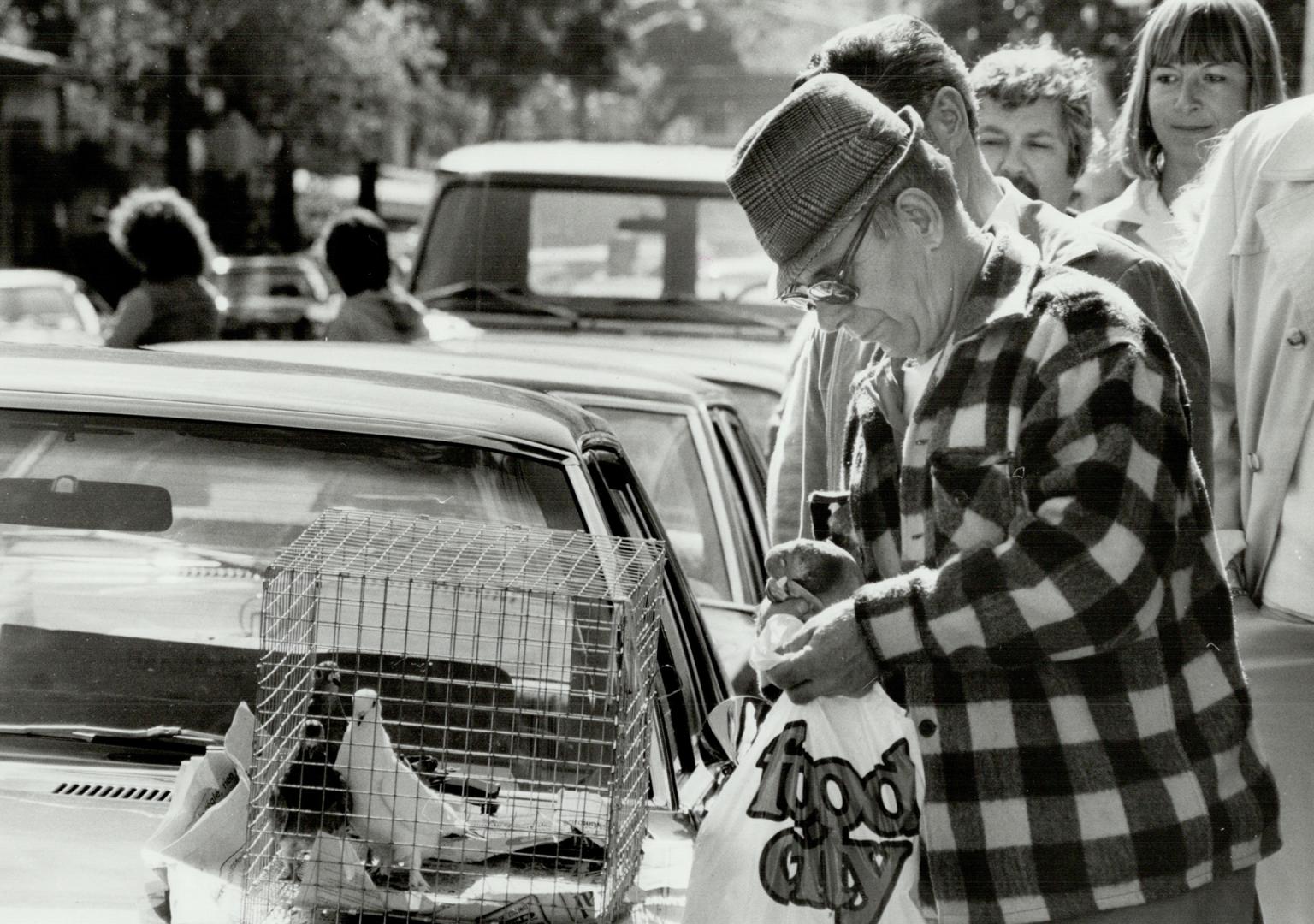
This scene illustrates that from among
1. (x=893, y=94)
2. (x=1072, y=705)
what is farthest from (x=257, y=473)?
(x=1072, y=705)

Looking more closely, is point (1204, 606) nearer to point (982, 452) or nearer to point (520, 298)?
point (982, 452)

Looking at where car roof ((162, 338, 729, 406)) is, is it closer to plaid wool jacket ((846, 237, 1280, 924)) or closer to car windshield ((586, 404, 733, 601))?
car windshield ((586, 404, 733, 601))

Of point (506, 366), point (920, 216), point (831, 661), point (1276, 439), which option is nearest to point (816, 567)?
point (831, 661)

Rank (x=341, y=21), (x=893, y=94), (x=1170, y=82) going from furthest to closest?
1. (x=341, y=21)
2. (x=1170, y=82)
3. (x=893, y=94)

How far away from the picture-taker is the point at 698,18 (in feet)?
155

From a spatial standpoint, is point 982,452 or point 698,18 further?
point 698,18

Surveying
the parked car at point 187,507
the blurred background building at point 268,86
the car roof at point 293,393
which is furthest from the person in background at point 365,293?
the blurred background building at point 268,86

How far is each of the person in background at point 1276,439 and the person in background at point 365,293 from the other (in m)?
3.70

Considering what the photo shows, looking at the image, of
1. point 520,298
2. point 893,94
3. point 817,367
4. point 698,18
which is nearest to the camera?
point 893,94

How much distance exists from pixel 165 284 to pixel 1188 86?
13.6 feet

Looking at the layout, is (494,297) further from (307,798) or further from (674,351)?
(307,798)

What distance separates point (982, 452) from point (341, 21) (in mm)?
24059

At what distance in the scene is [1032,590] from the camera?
6.56 feet

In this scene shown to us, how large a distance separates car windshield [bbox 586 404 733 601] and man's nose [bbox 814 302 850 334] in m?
2.31
